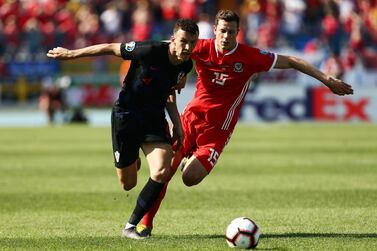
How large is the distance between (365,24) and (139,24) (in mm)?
7387

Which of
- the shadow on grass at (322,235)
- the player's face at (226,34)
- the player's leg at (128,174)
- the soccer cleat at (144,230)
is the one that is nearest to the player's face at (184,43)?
the player's face at (226,34)

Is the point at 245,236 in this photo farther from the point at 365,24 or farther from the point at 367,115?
the point at 365,24

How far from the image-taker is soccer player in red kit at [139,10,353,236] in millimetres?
9773

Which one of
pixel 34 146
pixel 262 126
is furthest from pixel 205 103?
pixel 262 126

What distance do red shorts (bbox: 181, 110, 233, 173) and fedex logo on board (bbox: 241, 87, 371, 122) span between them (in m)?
17.0

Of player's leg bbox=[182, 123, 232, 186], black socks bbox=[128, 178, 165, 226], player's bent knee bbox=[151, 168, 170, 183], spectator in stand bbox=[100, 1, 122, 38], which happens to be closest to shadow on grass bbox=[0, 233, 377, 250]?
black socks bbox=[128, 178, 165, 226]

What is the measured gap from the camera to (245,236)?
28.2 feet

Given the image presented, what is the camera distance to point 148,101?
9695mm

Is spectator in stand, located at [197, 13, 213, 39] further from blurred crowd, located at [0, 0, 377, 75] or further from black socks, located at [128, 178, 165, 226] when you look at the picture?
black socks, located at [128, 178, 165, 226]

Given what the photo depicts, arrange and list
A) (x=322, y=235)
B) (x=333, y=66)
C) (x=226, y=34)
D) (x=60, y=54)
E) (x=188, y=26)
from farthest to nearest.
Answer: (x=333, y=66) → (x=226, y=34) → (x=322, y=235) → (x=60, y=54) → (x=188, y=26)

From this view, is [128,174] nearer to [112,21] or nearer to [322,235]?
[322,235]

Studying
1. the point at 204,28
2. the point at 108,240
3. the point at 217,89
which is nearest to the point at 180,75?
the point at 217,89

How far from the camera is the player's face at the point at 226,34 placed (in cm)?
977

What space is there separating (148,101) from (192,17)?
75.7ft
